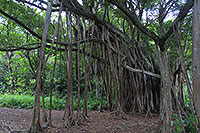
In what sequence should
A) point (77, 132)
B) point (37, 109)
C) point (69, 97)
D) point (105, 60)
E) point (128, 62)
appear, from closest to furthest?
point (37, 109), point (77, 132), point (69, 97), point (105, 60), point (128, 62)

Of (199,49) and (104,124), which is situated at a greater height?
(199,49)

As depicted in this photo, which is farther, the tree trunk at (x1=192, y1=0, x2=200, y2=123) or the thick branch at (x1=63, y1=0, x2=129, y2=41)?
the thick branch at (x1=63, y1=0, x2=129, y2=41)

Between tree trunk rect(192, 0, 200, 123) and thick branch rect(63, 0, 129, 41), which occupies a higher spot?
thick branch rect(63, 0, 129, 41)

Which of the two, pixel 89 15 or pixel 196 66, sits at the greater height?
pixel 89 15

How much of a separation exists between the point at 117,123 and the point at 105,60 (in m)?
1.40

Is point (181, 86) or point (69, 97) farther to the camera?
A: point (181, 86)

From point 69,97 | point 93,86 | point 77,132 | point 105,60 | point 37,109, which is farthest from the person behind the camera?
point 93,86

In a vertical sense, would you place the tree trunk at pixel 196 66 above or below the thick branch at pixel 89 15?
below

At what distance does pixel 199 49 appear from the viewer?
1312mm

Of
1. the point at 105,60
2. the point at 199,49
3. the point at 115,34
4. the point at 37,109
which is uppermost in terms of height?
the point at 115,34

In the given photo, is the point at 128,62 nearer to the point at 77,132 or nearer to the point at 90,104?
the point at 90,104

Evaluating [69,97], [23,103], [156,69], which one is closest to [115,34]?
[156,69]

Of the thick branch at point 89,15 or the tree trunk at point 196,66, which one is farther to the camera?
the thick branch at point 89,15

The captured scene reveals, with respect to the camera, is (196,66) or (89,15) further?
(89,15)
